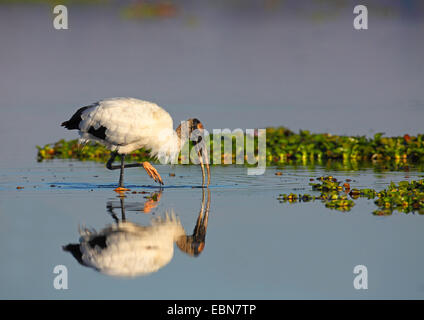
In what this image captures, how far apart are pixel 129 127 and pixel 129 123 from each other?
0.24ft

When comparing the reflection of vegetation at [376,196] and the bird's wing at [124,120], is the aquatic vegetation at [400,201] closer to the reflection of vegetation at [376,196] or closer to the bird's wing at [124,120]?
the reflection of vegetation at [376,196]

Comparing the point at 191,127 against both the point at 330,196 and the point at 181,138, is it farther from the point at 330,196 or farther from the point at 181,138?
the point at 330,196

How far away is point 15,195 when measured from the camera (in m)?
12.6

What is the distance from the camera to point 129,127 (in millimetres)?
13344

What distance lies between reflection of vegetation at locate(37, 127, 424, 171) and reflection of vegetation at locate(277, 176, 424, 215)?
14.3 ft

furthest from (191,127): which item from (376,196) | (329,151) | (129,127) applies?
(329,151)

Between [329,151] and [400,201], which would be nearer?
[400,201]

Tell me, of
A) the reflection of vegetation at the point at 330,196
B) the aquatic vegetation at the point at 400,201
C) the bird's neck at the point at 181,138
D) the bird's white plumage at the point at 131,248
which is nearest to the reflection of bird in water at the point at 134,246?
the bird's white plumage at the point at 131,248

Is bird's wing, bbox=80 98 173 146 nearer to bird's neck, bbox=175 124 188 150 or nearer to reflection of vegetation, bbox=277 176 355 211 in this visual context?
bird's neck, bbox=175 124 188 150

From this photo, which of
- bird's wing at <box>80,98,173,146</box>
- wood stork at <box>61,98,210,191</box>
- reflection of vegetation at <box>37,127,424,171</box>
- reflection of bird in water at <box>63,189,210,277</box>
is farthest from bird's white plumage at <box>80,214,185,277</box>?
reflection of vegetation at <box>37,127,424,171</box>

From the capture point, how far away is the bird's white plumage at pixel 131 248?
791 centimetres

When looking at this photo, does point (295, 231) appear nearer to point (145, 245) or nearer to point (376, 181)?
point (145, 245)

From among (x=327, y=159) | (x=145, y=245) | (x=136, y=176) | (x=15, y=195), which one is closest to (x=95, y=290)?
(x=145, y=245)

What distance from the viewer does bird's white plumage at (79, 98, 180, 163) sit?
13.3 meters
